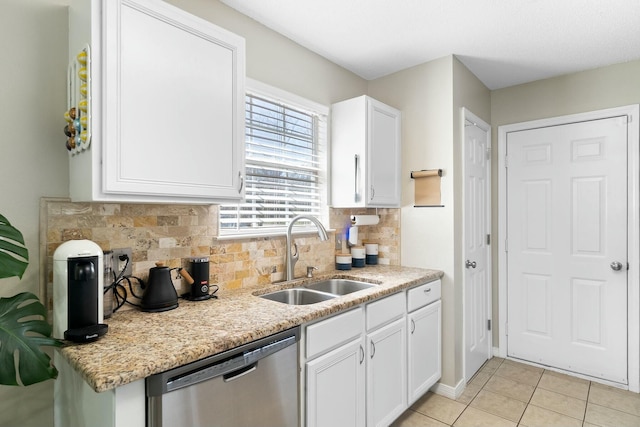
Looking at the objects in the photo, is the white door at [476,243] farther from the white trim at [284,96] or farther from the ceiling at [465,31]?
the white trim at [284,96]

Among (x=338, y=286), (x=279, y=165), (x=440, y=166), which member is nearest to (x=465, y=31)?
(x=440, y=166)

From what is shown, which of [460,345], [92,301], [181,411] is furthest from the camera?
[460,345]

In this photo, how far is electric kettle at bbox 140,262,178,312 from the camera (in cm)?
159

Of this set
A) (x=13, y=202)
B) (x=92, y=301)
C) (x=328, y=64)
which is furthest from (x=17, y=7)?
(x=328, y=64)

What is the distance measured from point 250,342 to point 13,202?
1058 mm

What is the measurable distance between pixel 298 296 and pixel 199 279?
2.29 feet

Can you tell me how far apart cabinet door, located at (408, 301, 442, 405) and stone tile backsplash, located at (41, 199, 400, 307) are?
2.61 ft

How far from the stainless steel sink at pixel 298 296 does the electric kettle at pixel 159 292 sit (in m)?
0.66

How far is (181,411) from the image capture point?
3.69 feet

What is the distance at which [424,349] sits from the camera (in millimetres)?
2471

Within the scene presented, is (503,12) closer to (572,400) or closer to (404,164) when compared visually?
(404,164)

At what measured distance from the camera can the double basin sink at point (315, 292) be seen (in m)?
2.17

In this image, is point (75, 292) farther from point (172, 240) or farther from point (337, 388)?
point (337, 388)

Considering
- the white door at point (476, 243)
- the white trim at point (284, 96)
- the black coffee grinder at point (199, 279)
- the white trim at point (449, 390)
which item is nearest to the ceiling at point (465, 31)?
the white trim at point (284, 96)
